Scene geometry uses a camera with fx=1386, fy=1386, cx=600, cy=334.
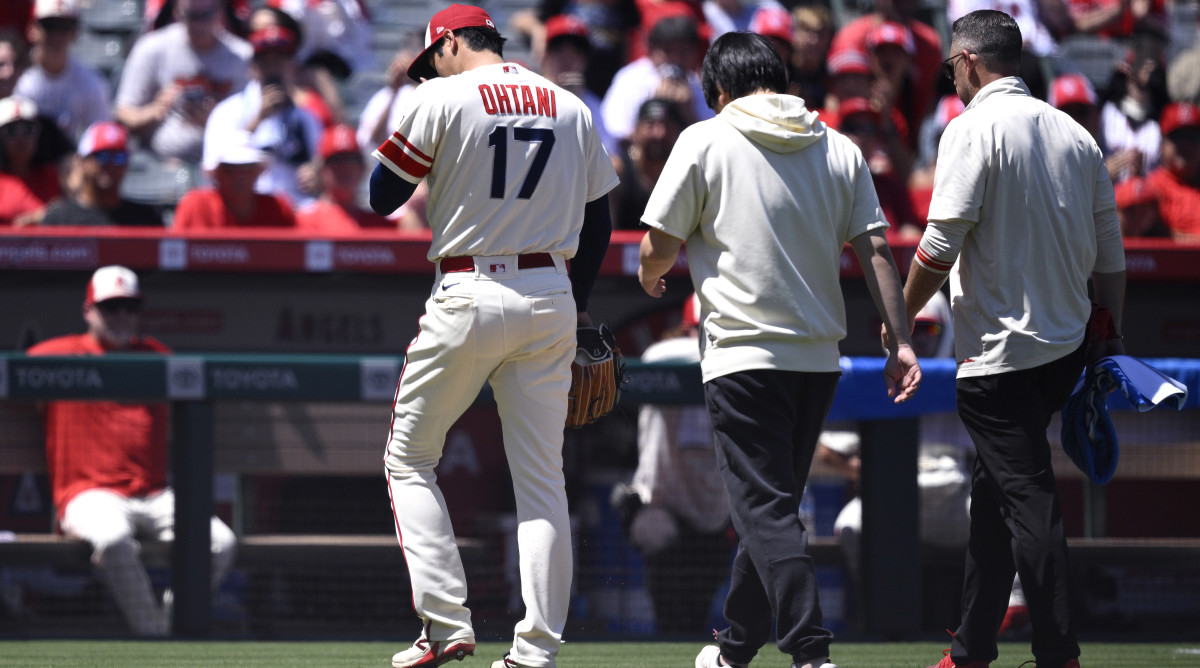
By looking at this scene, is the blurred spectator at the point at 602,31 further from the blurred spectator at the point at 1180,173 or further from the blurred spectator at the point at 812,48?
the blurred spectator at the point at 1180,173

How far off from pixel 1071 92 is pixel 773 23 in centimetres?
187

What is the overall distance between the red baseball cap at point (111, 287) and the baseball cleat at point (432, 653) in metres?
2.99

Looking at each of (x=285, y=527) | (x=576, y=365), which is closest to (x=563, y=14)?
(x=285, y=527)

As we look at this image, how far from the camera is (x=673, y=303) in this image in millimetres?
6785

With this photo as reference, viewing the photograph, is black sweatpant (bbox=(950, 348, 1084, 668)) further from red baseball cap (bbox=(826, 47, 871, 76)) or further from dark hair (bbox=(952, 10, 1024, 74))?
red baseball cap (bbox=(826, 47, 871, 76))

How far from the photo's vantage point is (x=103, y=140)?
7.20 meters

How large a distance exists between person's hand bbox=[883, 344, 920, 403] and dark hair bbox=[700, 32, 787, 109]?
79 cm

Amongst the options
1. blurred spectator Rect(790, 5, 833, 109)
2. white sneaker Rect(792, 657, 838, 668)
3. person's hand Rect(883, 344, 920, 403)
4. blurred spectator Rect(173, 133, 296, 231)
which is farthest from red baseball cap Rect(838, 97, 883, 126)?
white sneaker Rect(792, 657, 838, 668)

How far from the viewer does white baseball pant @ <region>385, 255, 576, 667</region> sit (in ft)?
12.0

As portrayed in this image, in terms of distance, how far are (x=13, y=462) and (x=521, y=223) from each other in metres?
2.87

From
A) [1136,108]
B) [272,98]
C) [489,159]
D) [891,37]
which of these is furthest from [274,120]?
[1136,108]

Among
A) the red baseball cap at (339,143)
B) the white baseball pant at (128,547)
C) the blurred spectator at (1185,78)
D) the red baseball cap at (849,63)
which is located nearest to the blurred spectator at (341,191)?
the red baseball cap at (339,143)

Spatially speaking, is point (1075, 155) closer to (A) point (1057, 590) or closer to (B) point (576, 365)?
(A) point (1057, 590)

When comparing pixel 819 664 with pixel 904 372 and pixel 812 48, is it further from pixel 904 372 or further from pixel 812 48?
pixel 812 48
